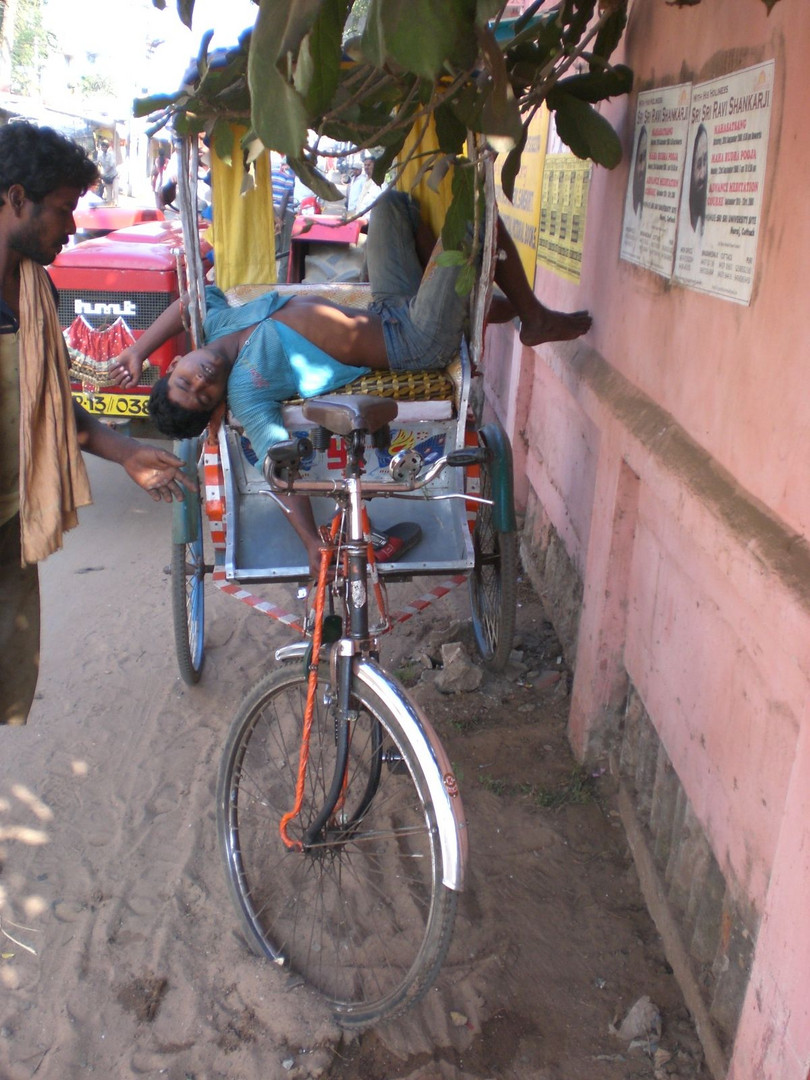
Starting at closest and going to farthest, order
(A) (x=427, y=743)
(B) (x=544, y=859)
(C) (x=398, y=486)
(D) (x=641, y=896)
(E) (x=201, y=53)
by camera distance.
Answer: (A) (x=427, y=743) → (C) (x=398, y=486) → (E) (x=201, y=53) → (D) (x=641, y=896) → (B) (x=544, y=859)

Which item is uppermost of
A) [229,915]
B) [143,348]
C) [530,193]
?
[530,193]

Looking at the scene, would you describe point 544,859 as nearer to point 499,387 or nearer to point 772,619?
point 772,619

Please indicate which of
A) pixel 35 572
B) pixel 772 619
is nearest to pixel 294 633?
pixel 35 572

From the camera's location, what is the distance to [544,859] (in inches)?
119

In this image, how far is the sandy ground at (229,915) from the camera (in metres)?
2.38

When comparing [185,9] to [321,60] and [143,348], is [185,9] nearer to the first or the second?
[321,60]

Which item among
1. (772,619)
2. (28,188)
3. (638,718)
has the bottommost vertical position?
(638,718)

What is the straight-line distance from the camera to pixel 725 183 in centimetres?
220

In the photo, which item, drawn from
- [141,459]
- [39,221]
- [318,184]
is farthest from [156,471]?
[318,184]

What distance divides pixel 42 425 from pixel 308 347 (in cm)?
129

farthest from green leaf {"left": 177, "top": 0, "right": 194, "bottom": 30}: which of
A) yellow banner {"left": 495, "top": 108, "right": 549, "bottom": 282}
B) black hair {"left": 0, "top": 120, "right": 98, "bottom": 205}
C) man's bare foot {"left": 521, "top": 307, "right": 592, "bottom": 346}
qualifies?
yellow banner {"left": 495, "top": 108, "right": 549, "bottom": 282}

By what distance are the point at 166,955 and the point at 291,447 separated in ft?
4.86

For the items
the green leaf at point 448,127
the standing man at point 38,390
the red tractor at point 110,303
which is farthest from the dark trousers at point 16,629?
the red tractor at point 110,303

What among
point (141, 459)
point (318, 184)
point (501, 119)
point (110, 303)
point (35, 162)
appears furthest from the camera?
point (110, 303)
